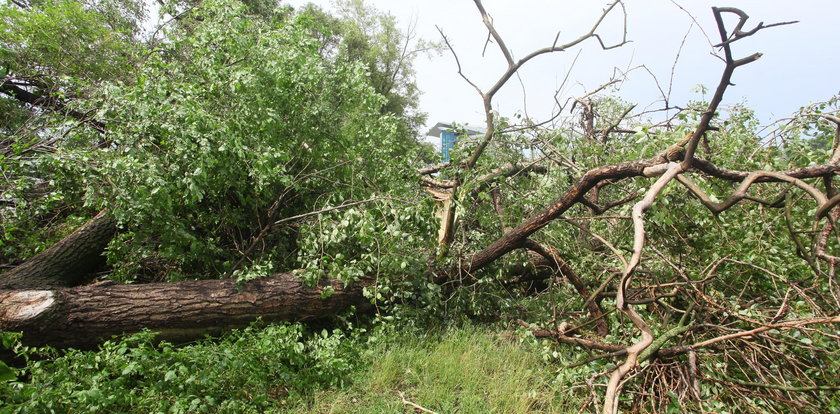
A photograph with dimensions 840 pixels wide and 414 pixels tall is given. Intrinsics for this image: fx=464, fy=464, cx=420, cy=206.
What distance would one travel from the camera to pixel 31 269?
405 cm

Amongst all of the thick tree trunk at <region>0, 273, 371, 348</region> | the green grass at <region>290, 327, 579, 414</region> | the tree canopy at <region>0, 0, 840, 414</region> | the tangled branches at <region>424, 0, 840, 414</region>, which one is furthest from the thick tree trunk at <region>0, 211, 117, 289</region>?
the tangled branches at <region>424, 0, 840, 414</region>

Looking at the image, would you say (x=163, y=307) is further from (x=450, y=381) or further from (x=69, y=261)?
(x=450, y=381)

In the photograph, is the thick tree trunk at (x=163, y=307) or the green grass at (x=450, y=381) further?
the thick tree trunk at (x=163, y=307)

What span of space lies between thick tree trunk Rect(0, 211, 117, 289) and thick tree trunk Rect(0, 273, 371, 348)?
3.35ft

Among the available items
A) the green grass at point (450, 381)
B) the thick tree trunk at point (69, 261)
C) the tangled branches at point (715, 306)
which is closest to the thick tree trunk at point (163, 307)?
the green grass at point (450, 381)

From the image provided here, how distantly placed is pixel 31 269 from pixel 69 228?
1.00 meters

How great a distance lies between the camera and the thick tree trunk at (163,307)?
302cm

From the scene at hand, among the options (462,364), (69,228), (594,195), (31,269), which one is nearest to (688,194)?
(594,195)

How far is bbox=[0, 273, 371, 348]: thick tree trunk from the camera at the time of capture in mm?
3016

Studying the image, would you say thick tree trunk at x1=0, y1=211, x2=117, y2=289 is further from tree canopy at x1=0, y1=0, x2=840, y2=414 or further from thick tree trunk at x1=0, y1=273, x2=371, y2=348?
thick tree trunk at x1=0, y1=273, x2=371, y2=348

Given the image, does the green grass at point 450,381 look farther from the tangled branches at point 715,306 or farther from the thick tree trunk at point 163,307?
the thick tree trunk at point 163,307

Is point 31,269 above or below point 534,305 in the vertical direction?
above

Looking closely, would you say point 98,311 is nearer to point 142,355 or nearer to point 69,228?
point 142,355

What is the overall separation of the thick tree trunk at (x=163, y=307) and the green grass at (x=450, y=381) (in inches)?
27.6
